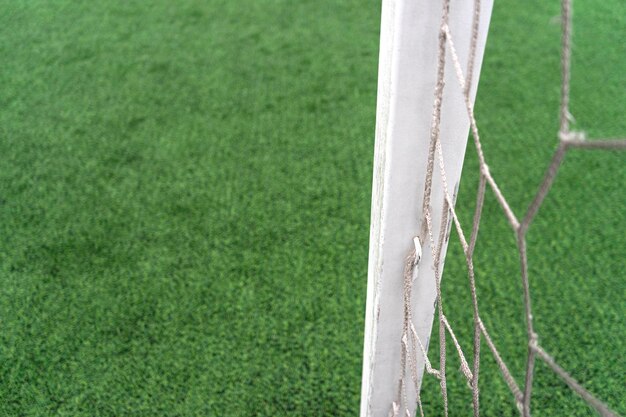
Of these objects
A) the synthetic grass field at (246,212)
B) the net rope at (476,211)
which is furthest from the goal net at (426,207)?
the synthetic grass field at (246,212)

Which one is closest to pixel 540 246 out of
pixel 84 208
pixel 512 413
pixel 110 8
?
pixel 512 413

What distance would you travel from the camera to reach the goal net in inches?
21.7

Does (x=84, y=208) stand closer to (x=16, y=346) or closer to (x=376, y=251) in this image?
(x=16, y=346)

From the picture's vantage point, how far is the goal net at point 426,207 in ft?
1.81

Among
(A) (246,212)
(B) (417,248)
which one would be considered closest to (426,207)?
(B) (417,248)

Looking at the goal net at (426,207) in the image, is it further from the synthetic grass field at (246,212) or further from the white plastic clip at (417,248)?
the synthetic grass field at (246,212)

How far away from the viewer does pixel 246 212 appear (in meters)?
1.86

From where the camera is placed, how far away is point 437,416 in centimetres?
133

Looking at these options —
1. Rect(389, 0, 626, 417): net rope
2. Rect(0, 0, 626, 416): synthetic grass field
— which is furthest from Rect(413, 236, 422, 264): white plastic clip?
Rect(0, 0, 626, 416): synthetic grass field

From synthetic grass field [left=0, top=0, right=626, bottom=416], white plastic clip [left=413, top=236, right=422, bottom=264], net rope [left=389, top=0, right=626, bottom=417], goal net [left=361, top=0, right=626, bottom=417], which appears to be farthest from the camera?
synthetic grass field [left=0, top=0, right=626, bottom=416]

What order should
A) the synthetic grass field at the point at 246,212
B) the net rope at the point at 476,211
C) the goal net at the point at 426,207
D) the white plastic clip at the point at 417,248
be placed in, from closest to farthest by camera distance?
the net rope at the point at 476,211
the goal net at the point at 426,207
the white plastic clip at the point at 417,248
the synthetic grass field at the point at 246,212

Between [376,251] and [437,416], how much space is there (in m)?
0.70

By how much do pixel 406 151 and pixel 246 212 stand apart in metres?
1.23

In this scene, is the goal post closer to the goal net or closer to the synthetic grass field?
the goal net
